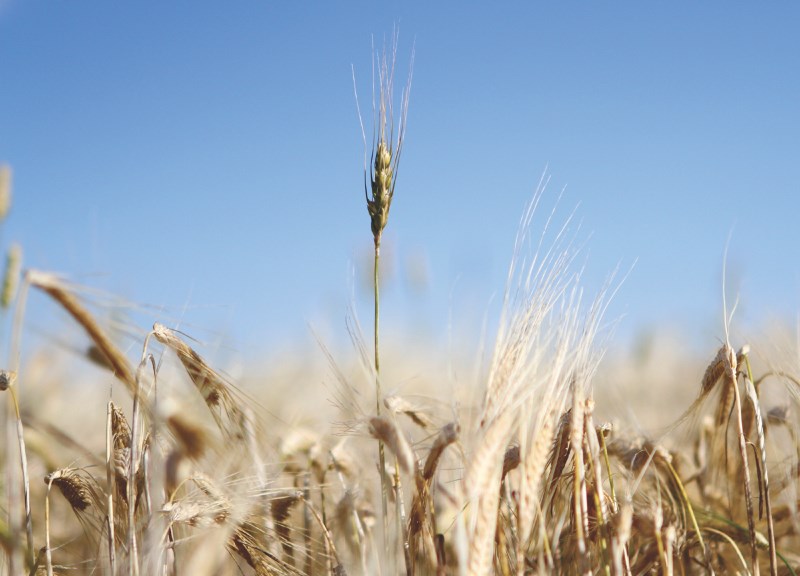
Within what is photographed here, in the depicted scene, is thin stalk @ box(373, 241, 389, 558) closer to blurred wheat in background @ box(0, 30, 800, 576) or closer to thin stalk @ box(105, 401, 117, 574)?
blurred wheat in background @ box(0, 30, 800, 576)

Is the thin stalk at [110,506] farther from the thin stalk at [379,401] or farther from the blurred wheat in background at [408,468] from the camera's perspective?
the thin stalk at [379,401]

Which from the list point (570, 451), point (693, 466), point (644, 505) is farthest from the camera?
point (693, 466)

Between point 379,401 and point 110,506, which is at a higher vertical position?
point 379,401

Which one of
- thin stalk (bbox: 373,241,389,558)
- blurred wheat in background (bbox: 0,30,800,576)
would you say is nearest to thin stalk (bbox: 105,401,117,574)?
blurred wheat in background (bbox: 0,30,800,576)

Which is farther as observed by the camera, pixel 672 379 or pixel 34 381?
pixel 672 379

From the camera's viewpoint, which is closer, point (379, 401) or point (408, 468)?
point (408, 468)

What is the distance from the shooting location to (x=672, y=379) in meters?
11.0

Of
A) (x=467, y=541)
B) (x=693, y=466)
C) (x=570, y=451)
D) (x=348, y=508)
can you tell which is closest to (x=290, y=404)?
(x=348, y=508)

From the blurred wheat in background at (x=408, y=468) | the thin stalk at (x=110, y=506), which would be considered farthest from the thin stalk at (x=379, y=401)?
the thin stalk at (x=110, y=506)

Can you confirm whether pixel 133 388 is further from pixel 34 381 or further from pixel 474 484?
pixel 34 381

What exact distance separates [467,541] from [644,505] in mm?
813

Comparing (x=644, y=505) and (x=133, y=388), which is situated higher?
(x=133, y=388)

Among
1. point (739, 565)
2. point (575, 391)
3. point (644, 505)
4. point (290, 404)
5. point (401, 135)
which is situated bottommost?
point (739, 565)

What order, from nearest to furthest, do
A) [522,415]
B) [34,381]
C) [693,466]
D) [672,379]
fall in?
[522,415] → [693,466] → [34,381] → [672,379]
